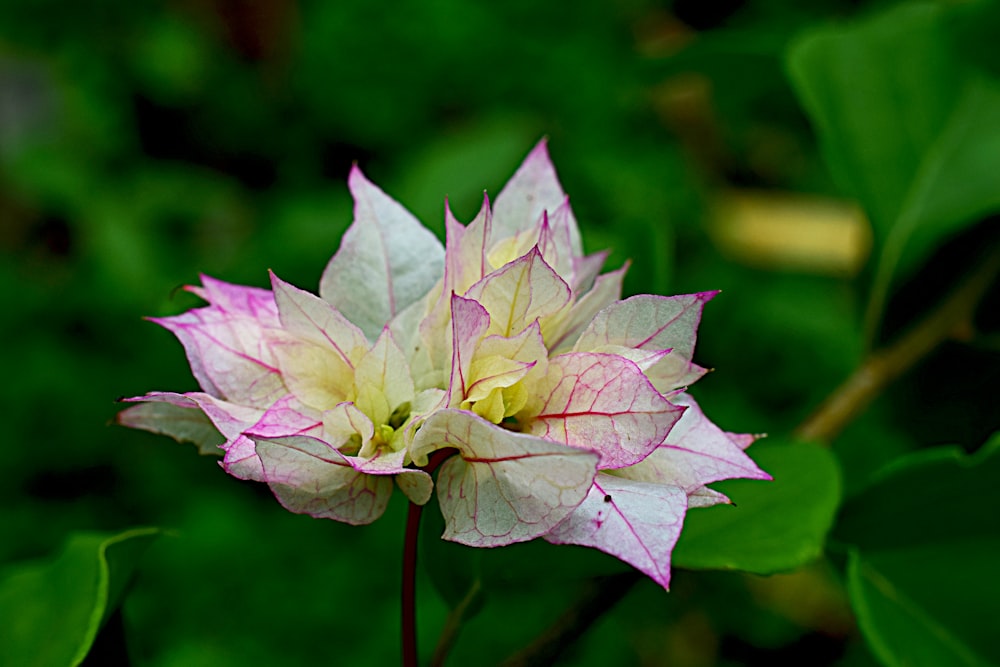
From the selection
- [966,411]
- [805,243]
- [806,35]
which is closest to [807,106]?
[806,35]

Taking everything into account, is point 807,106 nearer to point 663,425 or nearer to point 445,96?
point 663,425

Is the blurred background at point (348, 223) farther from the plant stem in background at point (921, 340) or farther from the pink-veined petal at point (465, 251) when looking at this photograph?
the pink-veined petal at point (465, 251)

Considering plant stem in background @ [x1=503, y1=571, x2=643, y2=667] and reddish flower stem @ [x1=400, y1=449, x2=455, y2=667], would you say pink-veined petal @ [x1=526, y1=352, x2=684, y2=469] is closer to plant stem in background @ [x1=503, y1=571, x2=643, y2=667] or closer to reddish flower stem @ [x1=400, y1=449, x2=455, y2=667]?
reddish flower stem @ [x1=400, y1=449, x2=455, y2=667]

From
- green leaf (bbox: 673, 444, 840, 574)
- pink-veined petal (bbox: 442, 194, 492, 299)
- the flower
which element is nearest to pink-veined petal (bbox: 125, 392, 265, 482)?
the flower

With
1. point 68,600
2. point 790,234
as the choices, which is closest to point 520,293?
point 68,600

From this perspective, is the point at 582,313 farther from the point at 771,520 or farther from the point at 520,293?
the point at 771,520

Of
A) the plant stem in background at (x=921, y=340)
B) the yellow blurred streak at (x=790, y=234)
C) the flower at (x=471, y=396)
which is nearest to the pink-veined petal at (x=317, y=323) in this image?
the flower at (x=471, y=396)
